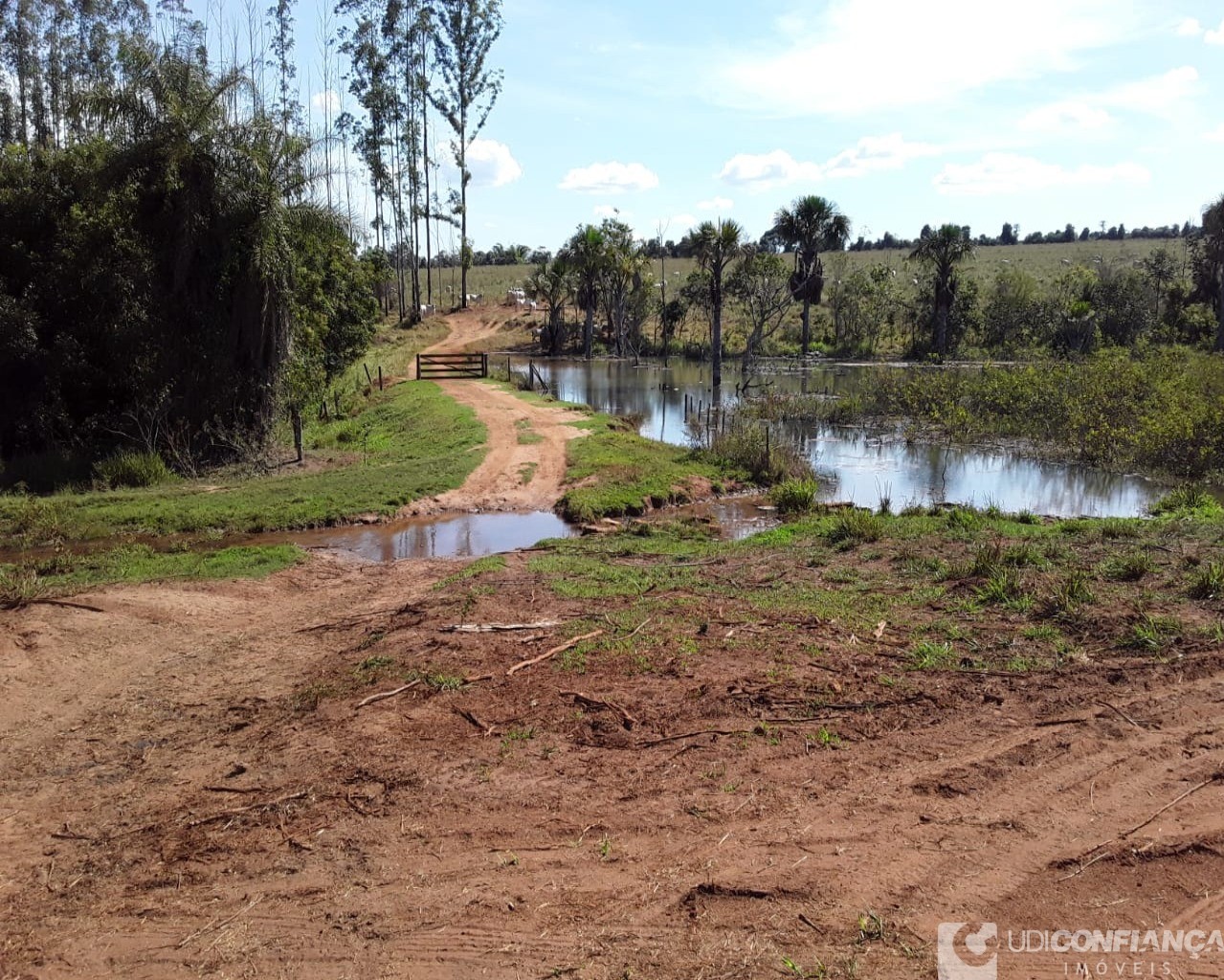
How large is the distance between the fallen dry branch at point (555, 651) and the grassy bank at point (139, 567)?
18.7ft

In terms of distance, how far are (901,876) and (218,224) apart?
776 inches

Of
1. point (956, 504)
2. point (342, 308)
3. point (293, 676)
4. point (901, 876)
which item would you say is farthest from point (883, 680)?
point (342, 308)

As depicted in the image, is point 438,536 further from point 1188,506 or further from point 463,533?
point 1188,506

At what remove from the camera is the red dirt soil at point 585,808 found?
14.2 ft

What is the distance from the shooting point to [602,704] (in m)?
6.95

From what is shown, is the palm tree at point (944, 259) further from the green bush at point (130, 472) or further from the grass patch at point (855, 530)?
the green bush at point (130, 472)

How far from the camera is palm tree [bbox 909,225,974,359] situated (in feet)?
169

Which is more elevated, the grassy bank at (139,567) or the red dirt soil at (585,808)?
the grassy bank at (139,567)

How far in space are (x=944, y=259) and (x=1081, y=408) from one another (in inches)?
1233

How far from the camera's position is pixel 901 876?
464 centimetres

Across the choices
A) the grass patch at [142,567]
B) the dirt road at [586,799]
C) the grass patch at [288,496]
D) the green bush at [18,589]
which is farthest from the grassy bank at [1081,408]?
the green bush at [18,589]

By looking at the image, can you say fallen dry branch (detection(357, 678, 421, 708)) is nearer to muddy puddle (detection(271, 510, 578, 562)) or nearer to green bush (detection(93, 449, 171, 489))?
muddy puddle (detection(271, 510, 578, 562))

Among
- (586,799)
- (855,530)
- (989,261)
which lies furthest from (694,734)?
(989,261)

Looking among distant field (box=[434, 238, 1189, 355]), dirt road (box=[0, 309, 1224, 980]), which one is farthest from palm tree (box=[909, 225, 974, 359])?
dirt road (box=[0, 309, 1224, 980])
